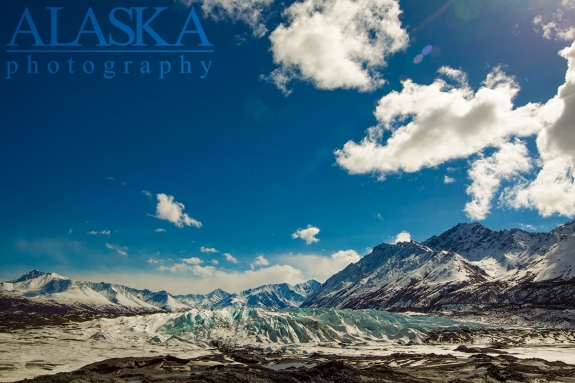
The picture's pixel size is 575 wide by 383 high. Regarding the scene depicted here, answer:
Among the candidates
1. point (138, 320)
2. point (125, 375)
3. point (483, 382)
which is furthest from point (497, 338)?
point (138, 320)

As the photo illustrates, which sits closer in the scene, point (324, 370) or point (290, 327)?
point (324, 370)

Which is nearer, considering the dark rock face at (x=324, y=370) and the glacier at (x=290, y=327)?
the dark rock face at (x=324, y=370)

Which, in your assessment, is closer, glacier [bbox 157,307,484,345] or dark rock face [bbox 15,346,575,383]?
dark rock face [bbox 15,346,575,383]

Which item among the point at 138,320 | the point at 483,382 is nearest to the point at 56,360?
the point at 138,320

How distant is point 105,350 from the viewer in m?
→ 76.5

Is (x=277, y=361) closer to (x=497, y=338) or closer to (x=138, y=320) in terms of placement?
(x=138, y=320)

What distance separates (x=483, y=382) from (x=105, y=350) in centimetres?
7008

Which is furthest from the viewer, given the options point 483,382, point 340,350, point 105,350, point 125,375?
point 340,350

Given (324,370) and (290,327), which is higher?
(324,370)

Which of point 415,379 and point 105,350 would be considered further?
point 105,350

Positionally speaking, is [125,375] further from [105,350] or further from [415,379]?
[415,379]

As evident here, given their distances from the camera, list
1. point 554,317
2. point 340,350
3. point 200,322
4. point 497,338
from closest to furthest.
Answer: point 340,350 < point 497,338 < point 200,322 < point 554,317

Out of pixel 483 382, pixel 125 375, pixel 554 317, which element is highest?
pixel 125 375

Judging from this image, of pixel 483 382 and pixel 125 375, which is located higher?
pixel 125 375
